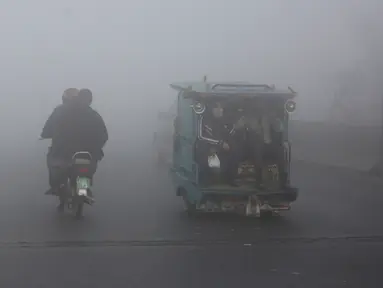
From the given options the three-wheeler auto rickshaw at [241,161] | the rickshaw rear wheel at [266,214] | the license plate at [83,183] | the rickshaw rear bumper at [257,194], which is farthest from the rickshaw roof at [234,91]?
the license plate at [83,183]

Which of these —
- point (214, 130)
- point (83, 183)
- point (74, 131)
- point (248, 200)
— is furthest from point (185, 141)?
point (83, 183)

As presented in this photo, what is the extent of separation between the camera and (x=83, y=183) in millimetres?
10055

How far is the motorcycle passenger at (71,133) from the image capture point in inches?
408

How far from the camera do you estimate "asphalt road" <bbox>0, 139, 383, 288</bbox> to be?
726cm

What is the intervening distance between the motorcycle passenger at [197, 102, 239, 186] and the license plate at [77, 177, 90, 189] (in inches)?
56.4

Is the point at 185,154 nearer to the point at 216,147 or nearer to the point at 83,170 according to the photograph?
the point at 216,147

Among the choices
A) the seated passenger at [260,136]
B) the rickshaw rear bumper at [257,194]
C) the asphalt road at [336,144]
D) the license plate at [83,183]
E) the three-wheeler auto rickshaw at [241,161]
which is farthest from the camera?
the asphalt road at [336,144]

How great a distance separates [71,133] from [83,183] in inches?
27.2

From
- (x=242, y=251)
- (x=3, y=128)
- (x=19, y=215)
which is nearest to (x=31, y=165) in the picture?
(x=19, y=215)

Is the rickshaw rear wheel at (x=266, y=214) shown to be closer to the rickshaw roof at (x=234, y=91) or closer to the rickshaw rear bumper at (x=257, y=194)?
the rickshaw rear bumper at (x=257, y=194)

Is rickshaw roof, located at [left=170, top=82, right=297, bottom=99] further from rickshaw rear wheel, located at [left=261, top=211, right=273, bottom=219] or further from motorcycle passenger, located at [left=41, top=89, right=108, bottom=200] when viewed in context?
rickshaw rear wheel, located at [left=261, top=211, right=273, bottom=219]

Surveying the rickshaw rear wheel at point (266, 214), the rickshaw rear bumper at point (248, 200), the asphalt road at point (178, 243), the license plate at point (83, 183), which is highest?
the license plate at point (83, 183)

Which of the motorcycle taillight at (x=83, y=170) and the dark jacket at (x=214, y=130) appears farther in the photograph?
the dark jacket at (x=214, y=130)

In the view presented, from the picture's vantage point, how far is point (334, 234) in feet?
31.1
